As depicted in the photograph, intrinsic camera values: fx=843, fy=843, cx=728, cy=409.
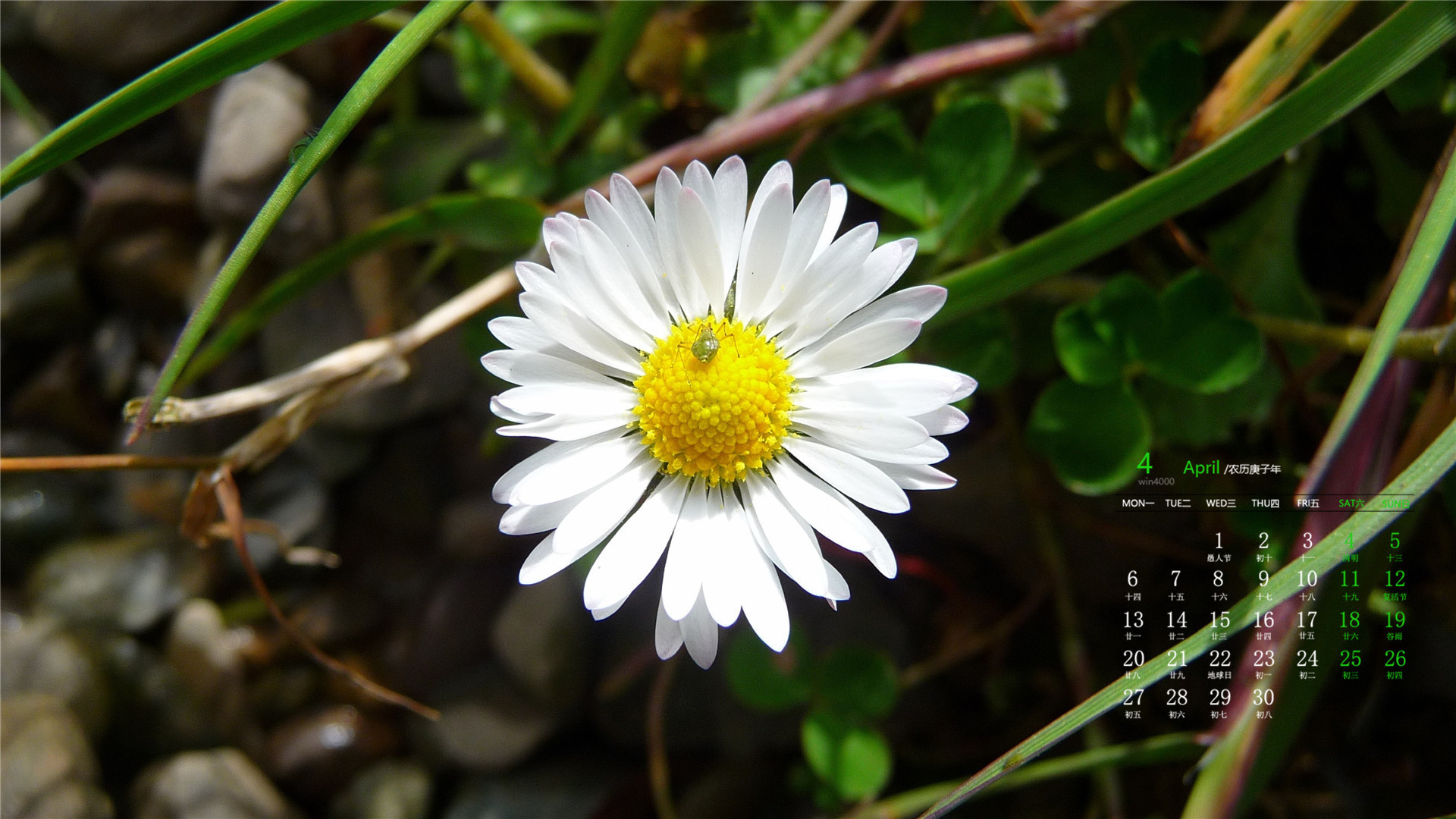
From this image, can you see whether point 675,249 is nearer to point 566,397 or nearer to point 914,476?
point 566,397

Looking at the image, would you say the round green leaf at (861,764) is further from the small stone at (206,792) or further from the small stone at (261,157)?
the small stone at (261,157)

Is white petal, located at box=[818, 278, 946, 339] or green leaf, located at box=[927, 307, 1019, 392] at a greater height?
green leaf, located at box=[927, 307, 1019, 392]

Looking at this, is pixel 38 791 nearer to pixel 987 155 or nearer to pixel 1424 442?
pixel 987 155

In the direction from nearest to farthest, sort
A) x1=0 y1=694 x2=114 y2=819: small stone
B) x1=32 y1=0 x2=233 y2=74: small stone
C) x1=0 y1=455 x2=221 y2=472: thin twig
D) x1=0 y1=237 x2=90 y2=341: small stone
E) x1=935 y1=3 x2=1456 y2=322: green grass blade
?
x1=935 y1=3 x2=1456 y2=322: green grass blade → x1=0 y1=455 x2=221 y2=472: thin twig → x1=0 y1=694 x2=114 y2=819: small stone → x1=32 y1=0 x2=233 y2=74: small stone → x1=0 y1=237 x2=90 y2=341: small stone

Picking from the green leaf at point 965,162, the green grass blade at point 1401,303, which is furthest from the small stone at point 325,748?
the green grass blade at point 1401,303

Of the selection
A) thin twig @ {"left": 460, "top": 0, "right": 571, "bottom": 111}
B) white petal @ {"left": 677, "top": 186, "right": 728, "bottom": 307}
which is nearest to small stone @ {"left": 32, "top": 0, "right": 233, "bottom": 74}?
thin twig @ {"left": 460, "top": 0, "right": 571, "bottom": 111}

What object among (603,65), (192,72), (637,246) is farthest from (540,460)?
(603,65)

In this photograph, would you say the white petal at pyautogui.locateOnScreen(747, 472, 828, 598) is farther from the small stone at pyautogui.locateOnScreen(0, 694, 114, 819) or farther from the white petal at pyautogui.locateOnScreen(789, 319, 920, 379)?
the small stone at pyautogui.locateOnScreen(0, 694, 114, 819)
